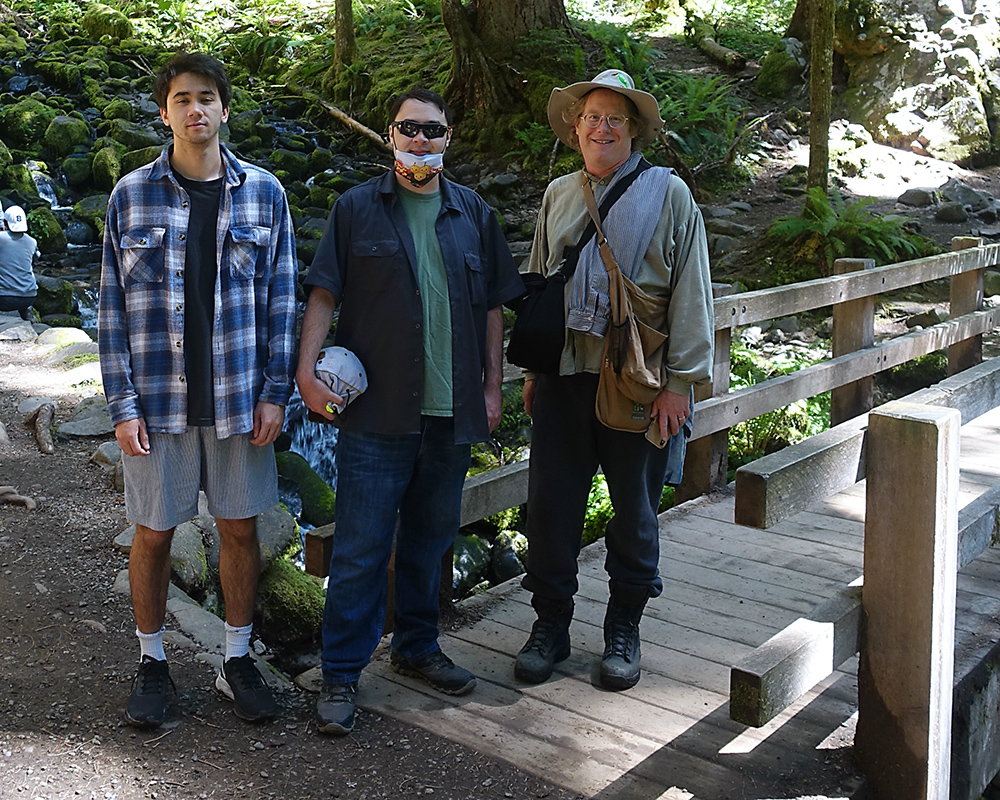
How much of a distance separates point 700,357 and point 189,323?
174 centimetres

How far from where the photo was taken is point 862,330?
670 cm

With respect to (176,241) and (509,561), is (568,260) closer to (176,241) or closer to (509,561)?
(176,241)

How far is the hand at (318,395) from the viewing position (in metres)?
3.38

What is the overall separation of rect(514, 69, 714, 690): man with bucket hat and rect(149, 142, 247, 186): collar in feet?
3.69

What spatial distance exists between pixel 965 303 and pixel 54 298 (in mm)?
9925

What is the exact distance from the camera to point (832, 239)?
1098 cm

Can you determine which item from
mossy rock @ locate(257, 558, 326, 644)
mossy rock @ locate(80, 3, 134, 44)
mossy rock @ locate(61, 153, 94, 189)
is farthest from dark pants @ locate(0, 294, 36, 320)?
mossy rock @ locate(80, 3, 134, 44)

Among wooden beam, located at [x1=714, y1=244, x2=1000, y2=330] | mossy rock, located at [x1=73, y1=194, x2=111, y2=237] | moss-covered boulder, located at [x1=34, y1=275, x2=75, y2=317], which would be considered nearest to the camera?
wooden beam, located at [x1=714, y1=244, x2=1000, y2=330]

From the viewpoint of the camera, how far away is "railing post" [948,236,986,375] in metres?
7.88

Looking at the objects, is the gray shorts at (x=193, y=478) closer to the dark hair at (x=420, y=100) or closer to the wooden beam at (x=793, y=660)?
the dark hair at (x=420, y=100)

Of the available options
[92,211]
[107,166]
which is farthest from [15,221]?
[107,166]

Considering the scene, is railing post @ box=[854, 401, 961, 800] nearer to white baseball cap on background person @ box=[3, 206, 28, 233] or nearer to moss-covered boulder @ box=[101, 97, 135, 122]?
white baseball cap on background person @ box=[3, 206, 28, 233]

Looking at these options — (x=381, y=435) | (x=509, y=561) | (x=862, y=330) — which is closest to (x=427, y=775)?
(x=381, y=435)

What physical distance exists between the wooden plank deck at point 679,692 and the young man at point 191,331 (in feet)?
2.82
